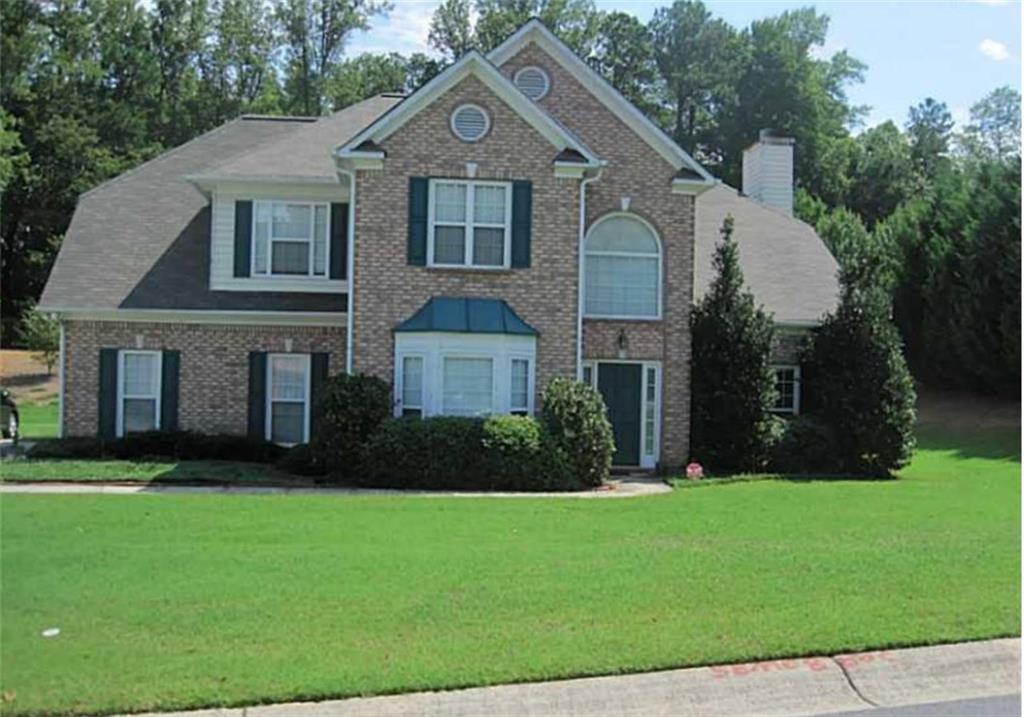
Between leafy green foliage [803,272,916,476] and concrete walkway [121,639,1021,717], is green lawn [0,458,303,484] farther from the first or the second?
concrete walkway [121,639,1021,717]

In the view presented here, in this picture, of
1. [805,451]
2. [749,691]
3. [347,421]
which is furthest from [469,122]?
[749,691]

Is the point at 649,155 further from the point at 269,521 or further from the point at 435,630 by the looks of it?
the point at 435,630

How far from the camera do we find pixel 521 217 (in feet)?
64.6

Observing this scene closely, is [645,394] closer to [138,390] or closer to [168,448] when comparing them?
[168,448]

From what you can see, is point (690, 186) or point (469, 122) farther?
point (690, 186)

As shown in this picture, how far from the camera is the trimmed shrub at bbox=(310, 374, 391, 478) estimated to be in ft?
59.9

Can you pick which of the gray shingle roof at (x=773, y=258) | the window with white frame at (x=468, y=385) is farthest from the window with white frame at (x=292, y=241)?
the gray shingle roof at (x=773, y=258)

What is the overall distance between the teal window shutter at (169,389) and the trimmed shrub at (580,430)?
23.8ft

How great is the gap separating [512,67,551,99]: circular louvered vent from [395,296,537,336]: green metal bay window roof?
443 centimetres

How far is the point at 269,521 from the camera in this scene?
12.5m

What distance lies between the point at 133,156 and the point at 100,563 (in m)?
48.8

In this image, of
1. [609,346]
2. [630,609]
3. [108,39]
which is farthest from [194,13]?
[630,609]

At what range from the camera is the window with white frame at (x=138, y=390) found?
71.1 ft

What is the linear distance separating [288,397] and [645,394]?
6.68 m
